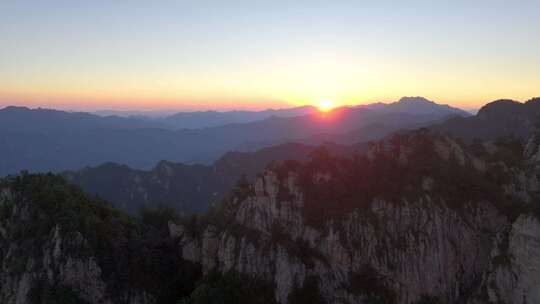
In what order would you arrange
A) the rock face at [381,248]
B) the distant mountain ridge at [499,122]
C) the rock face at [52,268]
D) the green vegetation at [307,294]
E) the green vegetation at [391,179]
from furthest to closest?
1. the distant mountain ridge at [499,122]
2. the rock face at [52,268]
3. the green vegetation at [391,179]
4. the green vegetation at [307,294]
5. the rock face at [381,248]

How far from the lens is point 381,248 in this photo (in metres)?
58.0

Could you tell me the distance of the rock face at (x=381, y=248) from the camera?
5606 cm

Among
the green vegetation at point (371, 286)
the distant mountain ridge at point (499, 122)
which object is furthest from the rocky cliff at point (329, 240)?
the distant mountain ridge at point (499, 122)

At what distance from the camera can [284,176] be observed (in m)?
66.2

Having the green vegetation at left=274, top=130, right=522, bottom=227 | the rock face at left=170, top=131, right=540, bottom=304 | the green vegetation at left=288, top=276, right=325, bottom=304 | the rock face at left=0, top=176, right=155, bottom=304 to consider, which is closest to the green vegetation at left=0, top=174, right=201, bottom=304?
the rock face at left=0, top=176, right=155, bottom=304

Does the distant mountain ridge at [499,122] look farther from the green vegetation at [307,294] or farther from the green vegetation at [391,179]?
the green vegetation at [307,294]

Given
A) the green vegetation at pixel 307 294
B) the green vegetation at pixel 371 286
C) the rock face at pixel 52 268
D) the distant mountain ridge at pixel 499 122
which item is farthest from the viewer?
the distant mountain ridge at pixel 499 122

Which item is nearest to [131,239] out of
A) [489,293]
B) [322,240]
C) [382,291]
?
[322,240]

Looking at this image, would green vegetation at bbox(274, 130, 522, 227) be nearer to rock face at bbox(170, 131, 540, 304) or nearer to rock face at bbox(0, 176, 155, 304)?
rock face at bbox(170, 131, 540, 304)

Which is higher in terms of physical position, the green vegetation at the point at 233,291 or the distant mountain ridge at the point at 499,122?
the distant mountain ridge at the point at 499,122

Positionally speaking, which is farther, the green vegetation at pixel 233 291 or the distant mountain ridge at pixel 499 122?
the distant mountain ridge at pixel 499 122

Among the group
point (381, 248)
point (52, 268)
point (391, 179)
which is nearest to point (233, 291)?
point (381, 248)

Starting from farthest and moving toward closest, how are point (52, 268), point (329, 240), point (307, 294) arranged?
point (52, 268) → point (329, 240) → point (307, 294)

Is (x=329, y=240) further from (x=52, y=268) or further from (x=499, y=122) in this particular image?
(x=499, y=122)
